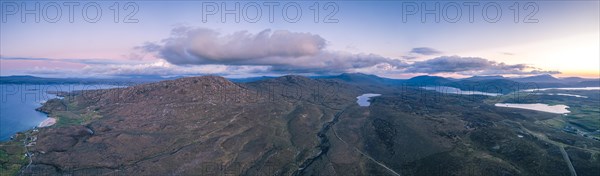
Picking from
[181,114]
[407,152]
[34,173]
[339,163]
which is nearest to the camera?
[34,173]

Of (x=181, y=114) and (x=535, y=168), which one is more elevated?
(x=181, y=114)

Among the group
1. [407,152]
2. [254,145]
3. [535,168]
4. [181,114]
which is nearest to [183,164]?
[254,145]

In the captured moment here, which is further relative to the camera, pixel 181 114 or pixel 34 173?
pixel 181 114

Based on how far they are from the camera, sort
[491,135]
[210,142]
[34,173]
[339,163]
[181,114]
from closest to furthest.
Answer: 1. [34,173]
2. [339,163]
3. [210,142]
4. [491,135]
5. [181,114]

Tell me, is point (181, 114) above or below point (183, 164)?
above

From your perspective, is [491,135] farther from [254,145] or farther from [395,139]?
[254,145]

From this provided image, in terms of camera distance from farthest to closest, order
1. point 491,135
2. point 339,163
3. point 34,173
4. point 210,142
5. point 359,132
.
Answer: point 359,132 < point 491,135 < point 210,142 < point 339,163 < point 34,173

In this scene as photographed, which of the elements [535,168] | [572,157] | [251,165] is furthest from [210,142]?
[572,157]

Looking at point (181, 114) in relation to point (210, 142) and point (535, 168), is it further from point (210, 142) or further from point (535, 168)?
point (535, 168)

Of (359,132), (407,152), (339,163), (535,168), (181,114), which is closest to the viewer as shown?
(535,168)
